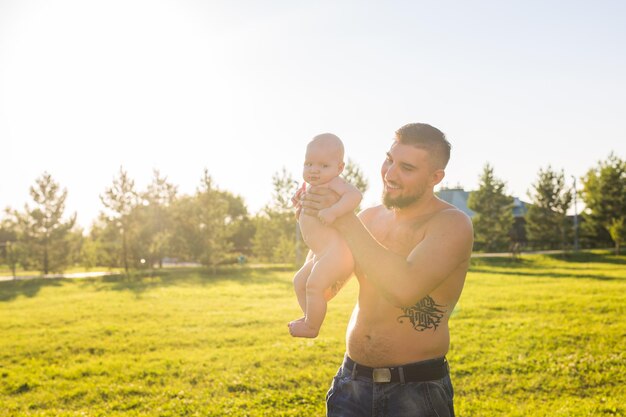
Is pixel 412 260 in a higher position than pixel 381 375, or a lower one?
higher

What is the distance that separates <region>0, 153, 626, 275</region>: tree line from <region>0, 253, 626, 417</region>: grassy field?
2241 centimetres

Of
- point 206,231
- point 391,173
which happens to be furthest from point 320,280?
point 206,231

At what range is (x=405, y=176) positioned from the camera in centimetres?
314

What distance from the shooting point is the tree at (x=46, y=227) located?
42.9 metres

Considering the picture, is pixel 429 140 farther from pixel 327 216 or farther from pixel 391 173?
pixel 327 216

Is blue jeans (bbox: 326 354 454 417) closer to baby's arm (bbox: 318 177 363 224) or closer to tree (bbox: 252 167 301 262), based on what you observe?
baby's arm (bbox: 318 177 363 224)

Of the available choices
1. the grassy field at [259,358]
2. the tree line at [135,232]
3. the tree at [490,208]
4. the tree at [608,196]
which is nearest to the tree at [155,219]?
the tree line at [135,232]

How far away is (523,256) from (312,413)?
146 feet

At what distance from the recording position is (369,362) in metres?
3.37

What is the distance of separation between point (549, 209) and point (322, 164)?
53.0 metres

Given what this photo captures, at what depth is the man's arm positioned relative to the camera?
2.94 metres

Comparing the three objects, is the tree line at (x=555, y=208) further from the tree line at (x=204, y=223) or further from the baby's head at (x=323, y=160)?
the baby's head at (x=323, y=160)

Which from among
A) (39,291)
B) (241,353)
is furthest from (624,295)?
(39,291)

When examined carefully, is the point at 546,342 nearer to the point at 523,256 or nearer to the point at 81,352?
the point at 81,352
